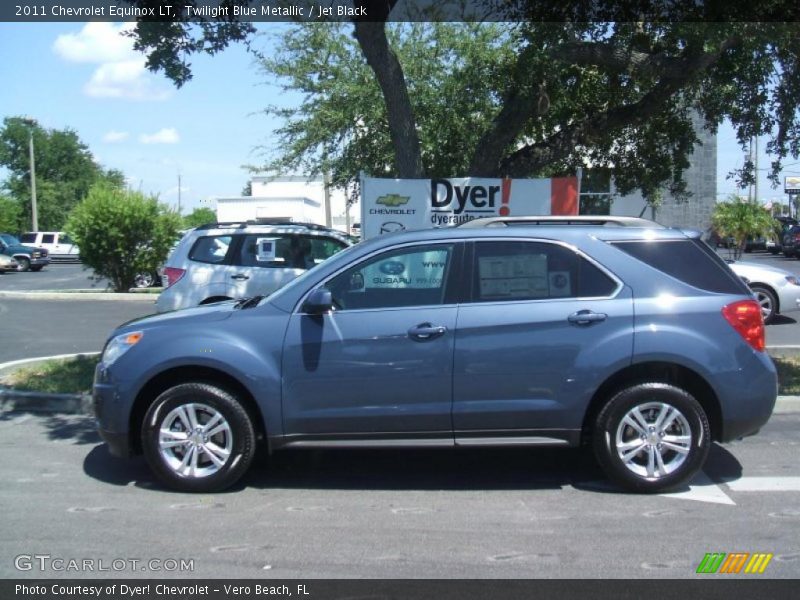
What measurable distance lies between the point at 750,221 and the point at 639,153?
1833 centimetres

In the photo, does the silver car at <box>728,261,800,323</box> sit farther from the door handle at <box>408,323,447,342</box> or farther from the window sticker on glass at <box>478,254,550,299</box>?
the door handle at <box>408,323,447,342</box>

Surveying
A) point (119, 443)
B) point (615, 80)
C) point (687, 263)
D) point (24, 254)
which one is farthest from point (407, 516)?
point (24, 254)

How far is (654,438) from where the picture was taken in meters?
5.61

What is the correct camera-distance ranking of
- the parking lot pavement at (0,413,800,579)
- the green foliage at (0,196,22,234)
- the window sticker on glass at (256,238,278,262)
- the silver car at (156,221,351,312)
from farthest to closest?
the green foliage at (0,196,22,234) → the window sticker on glass at (256,238,278,262) → the silver car at (156,221,351,312) → the parking lot pavement at (0,413,800,579)

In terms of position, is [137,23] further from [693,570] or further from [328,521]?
[693,570]

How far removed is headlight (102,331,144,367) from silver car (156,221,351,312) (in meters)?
4.37

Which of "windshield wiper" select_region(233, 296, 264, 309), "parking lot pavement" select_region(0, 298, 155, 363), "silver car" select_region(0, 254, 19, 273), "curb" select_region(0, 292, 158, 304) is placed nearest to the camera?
"windshield wiper" select_region(233, 296, 264, 309)

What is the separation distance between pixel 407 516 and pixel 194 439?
1.59m

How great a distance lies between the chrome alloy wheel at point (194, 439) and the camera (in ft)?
18.6

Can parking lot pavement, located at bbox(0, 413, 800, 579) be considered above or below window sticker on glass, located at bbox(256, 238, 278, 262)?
below

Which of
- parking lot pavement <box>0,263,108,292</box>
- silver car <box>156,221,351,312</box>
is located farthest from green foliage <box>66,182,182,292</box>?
silver car <box>156,221,351,312</box>

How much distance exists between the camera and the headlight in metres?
5.76

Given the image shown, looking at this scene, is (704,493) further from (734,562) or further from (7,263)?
(7,263)

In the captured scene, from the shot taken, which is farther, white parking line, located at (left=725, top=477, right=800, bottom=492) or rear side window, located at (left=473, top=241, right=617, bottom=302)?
white parking line, located at (left=725, top=477, right=800, bottom=492)
